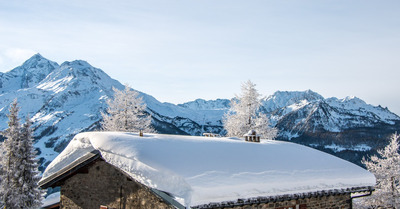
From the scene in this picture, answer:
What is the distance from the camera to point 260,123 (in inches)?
1394

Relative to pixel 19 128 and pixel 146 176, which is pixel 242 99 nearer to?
pixel 19 128

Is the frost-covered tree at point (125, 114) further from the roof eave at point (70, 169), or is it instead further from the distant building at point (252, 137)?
the roof eave at point (70, 169)

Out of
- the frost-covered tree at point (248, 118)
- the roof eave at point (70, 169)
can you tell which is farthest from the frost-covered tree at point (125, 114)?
the roof eave at point (70, 169)

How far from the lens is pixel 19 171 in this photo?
80.2 ft

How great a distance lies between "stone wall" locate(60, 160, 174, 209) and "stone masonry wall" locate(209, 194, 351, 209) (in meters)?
2.54

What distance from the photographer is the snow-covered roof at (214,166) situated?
Answer: 358 inches

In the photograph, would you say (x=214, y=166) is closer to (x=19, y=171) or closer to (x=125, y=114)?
(x=19, y=171)

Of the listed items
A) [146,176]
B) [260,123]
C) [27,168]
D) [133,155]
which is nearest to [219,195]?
[146,176]

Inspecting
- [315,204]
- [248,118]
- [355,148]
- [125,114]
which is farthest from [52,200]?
[355,148]

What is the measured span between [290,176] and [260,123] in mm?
24415

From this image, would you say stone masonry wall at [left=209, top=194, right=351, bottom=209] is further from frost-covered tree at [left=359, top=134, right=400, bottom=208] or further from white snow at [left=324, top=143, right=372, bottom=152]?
white snow at [left=324, top=143, right=372, bottom=152]

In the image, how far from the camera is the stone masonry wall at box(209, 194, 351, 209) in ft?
34.5

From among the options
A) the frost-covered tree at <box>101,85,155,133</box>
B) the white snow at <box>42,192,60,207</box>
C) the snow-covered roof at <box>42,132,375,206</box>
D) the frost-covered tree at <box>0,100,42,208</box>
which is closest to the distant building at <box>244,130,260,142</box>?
the snow-covered roof at <box>42,132,375,206</box>

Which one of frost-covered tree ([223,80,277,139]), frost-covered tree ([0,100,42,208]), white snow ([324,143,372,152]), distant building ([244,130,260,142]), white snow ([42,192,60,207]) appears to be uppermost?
frost-covered tree ([223,80,277,139])
